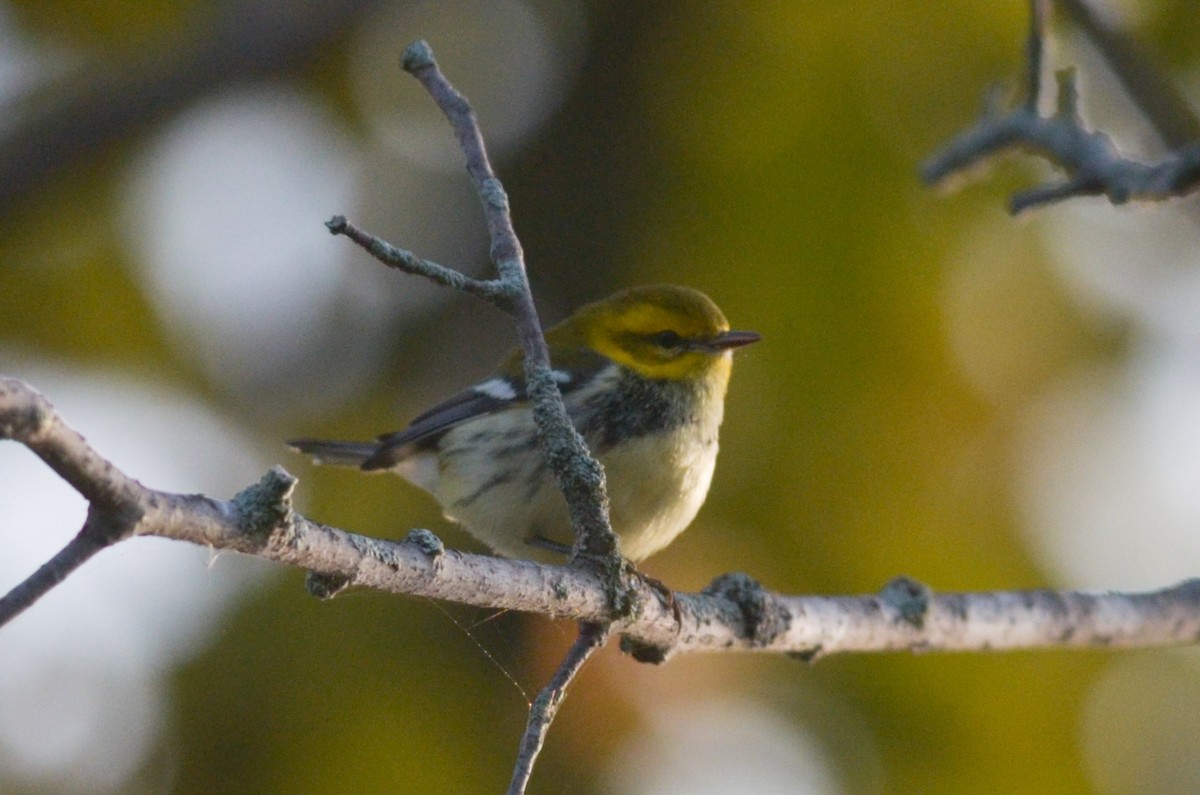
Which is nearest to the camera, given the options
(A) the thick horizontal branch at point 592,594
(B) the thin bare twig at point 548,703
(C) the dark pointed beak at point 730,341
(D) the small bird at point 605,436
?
(A) the thick horizontal branch at point 592,594

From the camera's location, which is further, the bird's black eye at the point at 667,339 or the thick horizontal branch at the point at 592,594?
the bird's black eye at the point at 667,339

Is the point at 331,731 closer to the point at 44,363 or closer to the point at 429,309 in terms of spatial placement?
the point at 44,363

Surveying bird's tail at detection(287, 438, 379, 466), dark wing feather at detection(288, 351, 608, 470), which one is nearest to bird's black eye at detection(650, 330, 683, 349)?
dark wing feather at detection(288, 351, 608, 470)

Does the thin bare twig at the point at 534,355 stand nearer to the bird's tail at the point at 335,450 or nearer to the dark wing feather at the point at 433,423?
the dark wing feather at the point at 433,423

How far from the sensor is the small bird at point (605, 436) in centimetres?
321

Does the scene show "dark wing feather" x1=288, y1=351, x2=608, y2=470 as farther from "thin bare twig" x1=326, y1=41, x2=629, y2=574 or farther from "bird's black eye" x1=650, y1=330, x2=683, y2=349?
"thin bare twig" x1=326, y1=41, x2=629, y2=574

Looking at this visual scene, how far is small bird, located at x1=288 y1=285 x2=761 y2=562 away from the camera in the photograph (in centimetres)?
321

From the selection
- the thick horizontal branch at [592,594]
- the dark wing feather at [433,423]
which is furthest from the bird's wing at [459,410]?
the thick horizontal branch at [592,594]

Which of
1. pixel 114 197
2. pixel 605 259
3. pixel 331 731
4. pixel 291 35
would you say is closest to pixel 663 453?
pixel 331 731

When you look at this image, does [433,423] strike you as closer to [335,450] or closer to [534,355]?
[335,450]

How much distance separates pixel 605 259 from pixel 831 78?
1.00m

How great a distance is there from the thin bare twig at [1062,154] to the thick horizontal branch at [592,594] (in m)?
0.93

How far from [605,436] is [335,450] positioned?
843 millimetres

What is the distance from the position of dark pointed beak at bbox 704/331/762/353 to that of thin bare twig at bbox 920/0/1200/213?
0.91 metres
